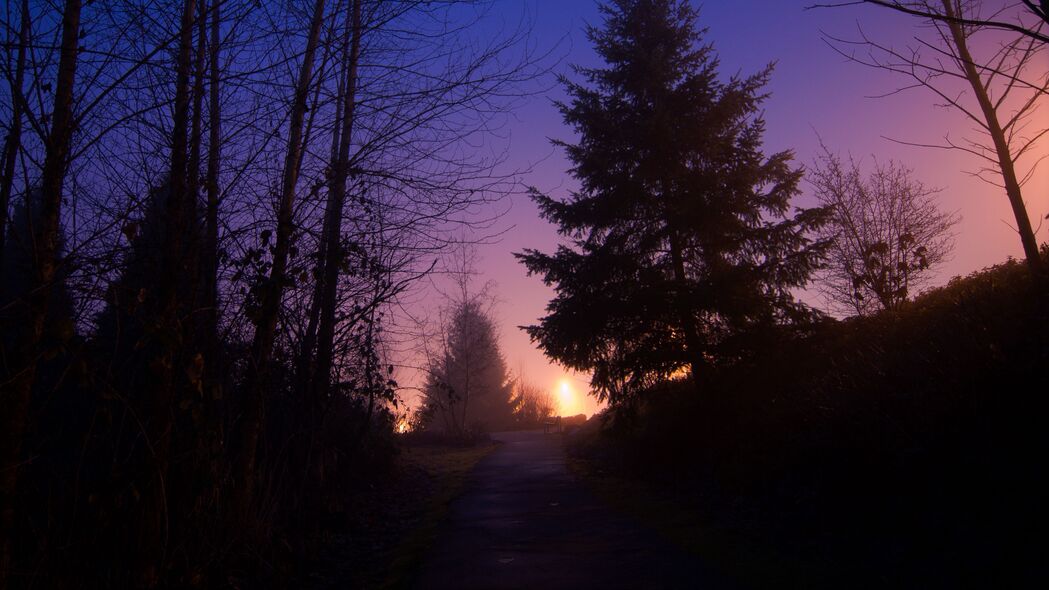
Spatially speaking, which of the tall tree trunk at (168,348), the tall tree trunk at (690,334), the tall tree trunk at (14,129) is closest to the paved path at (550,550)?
the tall tree trunk at (168,348)

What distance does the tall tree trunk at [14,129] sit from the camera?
374cm

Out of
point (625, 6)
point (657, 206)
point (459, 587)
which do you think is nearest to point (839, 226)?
point (657, 206)

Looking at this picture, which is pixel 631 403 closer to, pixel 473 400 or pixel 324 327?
pixel 324 327

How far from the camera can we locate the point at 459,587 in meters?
5.16

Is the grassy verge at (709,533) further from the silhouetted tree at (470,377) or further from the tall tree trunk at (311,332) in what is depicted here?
the silhouetted tree at (470,377)

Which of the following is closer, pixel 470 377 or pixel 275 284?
pixel 275 284

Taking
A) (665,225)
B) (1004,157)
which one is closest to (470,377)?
(665,225)

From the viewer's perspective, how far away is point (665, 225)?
13.6 m

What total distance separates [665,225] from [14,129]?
12.0 m

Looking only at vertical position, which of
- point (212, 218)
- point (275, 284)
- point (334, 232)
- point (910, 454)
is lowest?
point (910, 454)

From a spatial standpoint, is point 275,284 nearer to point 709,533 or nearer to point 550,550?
point 550,550

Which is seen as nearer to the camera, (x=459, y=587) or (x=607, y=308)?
(x=459, y=587)

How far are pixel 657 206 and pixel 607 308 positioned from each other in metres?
2.84

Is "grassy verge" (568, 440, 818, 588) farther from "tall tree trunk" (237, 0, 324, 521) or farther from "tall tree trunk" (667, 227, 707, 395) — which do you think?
"tall tree trunk" (237, 0, 324, 521)
